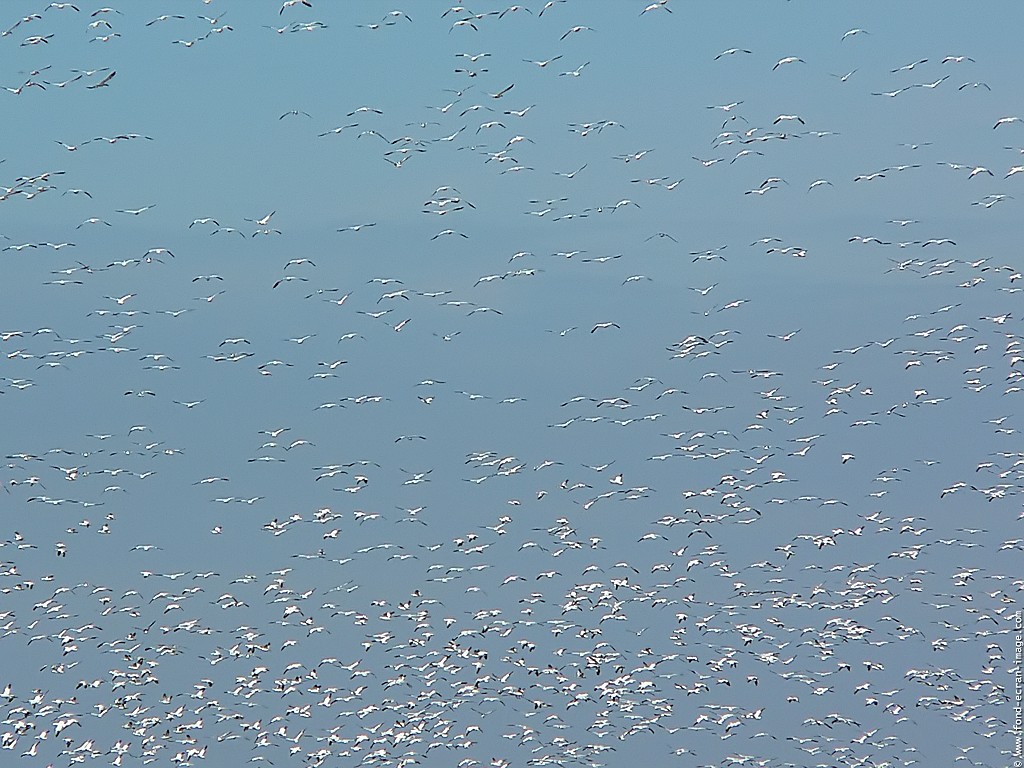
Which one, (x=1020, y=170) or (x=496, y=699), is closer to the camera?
(x=1020, y=170)

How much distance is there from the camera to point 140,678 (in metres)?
67.3

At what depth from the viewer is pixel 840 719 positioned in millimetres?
71000

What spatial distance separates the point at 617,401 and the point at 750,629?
12.4 meters

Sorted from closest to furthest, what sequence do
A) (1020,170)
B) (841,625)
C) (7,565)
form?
(1020,170)
(7,565)
(841,625)

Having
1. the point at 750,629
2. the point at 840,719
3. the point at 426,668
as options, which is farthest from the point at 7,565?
the point at 840,719

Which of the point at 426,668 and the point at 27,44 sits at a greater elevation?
the point at 27,44

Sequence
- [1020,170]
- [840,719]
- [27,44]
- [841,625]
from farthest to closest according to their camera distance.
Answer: [840,719] → [841,625] → [1020,170] → [27,44]

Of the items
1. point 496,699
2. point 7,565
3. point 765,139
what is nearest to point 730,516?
point 496,699

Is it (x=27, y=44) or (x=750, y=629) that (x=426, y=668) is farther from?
(x=27, y=44)

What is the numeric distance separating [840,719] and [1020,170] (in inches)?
1091

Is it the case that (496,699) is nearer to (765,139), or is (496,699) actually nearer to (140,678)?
(140,678)

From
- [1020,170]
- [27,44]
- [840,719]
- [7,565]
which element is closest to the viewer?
[27,44]

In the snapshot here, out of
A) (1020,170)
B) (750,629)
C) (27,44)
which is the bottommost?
(750,629)

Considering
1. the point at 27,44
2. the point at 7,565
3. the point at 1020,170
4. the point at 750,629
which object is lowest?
the point at 750,629
